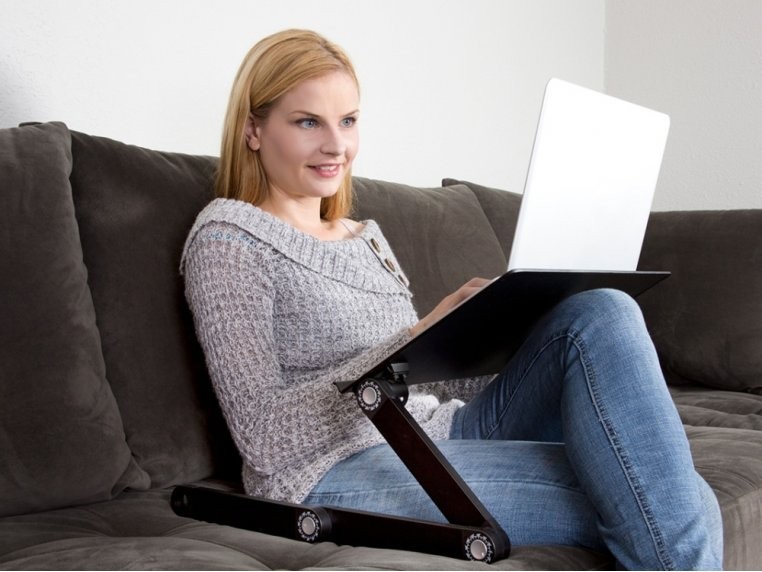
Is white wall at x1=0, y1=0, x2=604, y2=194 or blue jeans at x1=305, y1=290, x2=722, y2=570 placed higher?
white wall at x1=0, y1=0, x2=604, y2=194

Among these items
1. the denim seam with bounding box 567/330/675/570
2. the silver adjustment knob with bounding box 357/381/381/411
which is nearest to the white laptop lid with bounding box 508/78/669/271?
the denim seam with bounding box 567/330/675/570

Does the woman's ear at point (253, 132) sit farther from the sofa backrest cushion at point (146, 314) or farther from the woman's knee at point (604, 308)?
the woman's knee at point (604, 308)

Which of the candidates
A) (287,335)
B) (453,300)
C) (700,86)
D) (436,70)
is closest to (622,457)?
(453,300)

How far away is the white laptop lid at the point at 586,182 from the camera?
123 centimetres

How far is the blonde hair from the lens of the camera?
1585 millimetres

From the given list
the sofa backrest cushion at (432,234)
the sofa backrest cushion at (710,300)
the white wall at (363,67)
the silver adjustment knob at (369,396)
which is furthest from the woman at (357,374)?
the sofa backrest cushion at (710,300)

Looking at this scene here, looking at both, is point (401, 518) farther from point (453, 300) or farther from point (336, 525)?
point (453, 300)

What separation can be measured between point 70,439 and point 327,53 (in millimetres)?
736

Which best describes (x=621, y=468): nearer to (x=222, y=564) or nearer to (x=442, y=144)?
(x=222, y=564)

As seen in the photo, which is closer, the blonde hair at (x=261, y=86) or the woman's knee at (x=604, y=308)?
the woman's knee at (x=604, y=308)

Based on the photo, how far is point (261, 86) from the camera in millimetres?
1600

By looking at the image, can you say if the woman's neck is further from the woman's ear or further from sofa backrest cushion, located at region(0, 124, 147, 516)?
sofa backrest cushion, located at region(0, 124, 147, 516)

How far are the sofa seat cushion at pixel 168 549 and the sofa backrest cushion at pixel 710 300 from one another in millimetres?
1222

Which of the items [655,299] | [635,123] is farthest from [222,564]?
[655,299]
